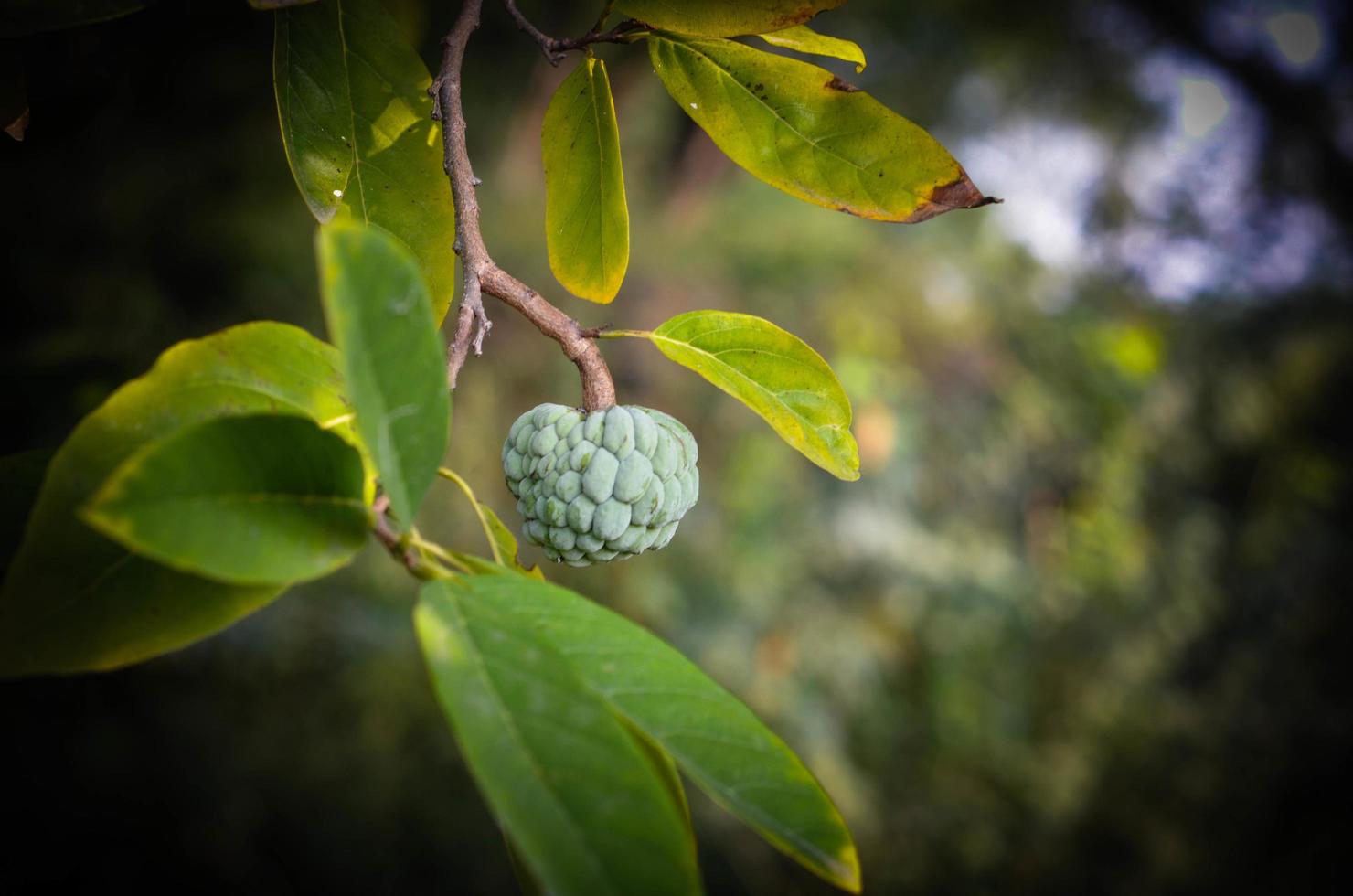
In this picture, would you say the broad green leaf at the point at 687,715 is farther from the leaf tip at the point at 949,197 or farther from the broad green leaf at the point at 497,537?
the leaf tip at the point at 949,197

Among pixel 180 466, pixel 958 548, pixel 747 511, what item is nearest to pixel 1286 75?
→ pixel 958 548

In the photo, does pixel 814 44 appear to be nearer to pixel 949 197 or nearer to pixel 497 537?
pixel 949 197

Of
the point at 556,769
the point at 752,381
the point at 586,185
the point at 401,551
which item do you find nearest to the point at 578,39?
the point at 586,185

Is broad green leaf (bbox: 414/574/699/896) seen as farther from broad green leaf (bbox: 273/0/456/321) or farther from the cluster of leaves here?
broad green leaf (bbox: 273/0/456/321)

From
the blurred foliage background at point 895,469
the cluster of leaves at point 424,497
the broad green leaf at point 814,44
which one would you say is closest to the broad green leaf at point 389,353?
the cluster of leaves at point 424,497

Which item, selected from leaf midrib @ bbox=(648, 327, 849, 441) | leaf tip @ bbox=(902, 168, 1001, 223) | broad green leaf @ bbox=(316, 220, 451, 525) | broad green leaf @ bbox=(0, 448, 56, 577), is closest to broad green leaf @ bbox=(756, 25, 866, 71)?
leaf tip @ bbox=(902, 168, 1001, 223)

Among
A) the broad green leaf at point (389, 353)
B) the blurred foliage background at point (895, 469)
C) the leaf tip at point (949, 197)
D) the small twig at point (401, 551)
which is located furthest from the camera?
the blurred foliage background at point (895, 469)

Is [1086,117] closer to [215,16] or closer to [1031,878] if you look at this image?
[1031,878]
